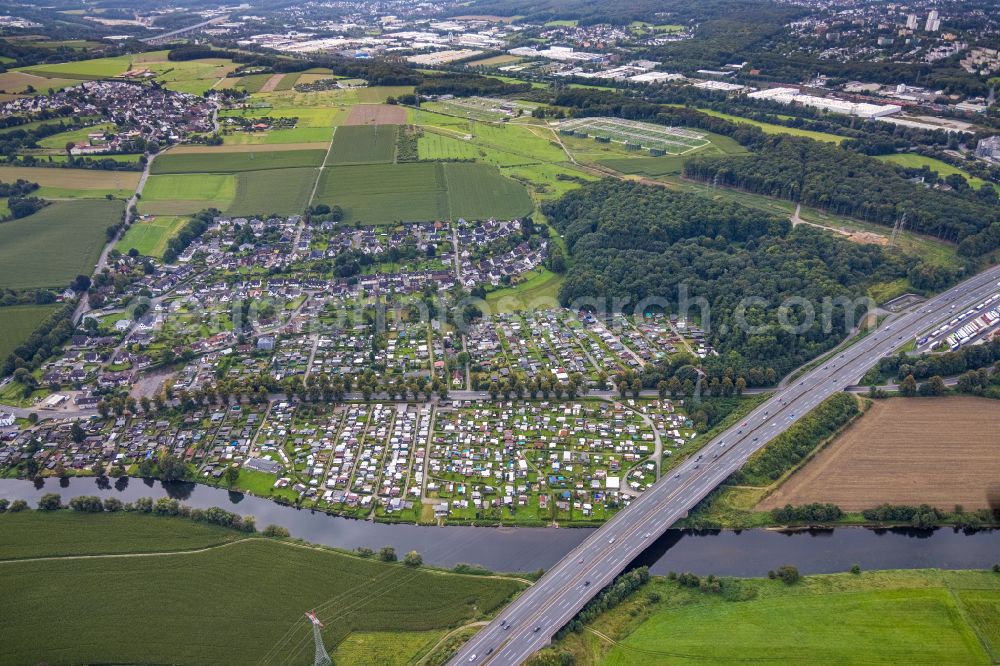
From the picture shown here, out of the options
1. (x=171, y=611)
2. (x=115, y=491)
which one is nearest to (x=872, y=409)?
(x=171, y=611)

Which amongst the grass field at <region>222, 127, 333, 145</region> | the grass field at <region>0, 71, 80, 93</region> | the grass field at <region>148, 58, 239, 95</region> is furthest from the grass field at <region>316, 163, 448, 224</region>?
the grass field at <region>0, 71, 80, 93</region>

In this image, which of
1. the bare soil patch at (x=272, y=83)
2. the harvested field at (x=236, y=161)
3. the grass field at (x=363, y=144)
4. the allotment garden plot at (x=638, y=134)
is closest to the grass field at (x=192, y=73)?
the bare soil patch at (x=272, y=83)

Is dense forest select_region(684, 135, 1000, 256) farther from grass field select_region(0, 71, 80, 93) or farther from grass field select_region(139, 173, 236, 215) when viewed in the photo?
grass field select_region(0, 71, 80, 93)

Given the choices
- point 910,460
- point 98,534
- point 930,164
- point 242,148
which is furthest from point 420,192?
point 930,164

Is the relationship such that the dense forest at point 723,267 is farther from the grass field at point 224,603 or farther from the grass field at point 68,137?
the grass field at point 68,137

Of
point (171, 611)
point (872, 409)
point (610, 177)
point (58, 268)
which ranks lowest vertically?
point (171, 611)

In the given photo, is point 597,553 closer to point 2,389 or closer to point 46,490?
point 46,490

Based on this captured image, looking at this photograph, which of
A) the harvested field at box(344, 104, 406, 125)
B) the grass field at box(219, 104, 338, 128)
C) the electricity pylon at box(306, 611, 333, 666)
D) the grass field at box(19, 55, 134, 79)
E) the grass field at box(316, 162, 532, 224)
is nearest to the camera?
the electricity pylon at box(306, 611, 333, 666)
